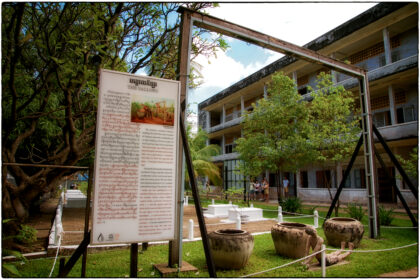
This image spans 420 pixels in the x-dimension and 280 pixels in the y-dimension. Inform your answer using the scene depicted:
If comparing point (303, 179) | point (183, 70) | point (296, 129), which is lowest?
point (303, 179)

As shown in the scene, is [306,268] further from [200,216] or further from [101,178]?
[101,178]

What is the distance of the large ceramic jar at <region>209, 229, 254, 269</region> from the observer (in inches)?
197

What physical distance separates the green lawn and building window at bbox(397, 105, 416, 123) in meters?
11.8

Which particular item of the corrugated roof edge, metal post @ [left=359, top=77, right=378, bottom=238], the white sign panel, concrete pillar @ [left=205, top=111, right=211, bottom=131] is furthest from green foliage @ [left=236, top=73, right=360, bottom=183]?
concrete pillar @ [left=205, top=111, right=211, bottom=131]

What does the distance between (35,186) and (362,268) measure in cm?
716

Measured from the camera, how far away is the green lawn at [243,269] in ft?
15.9

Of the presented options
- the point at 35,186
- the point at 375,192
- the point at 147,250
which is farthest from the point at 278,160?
the point at 35,186

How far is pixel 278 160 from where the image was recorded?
49.0 ft

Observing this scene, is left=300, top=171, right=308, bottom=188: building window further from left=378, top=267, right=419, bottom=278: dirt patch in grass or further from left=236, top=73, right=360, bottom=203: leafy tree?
left=378, top=267, right=419, bottom=278: dirt patch in grass

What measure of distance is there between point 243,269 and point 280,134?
433 inches

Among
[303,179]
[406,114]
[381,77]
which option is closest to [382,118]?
[406,114]

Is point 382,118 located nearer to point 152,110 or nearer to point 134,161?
point 152,110

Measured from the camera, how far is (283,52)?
6586 mm

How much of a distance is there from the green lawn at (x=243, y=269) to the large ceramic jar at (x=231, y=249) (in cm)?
14
